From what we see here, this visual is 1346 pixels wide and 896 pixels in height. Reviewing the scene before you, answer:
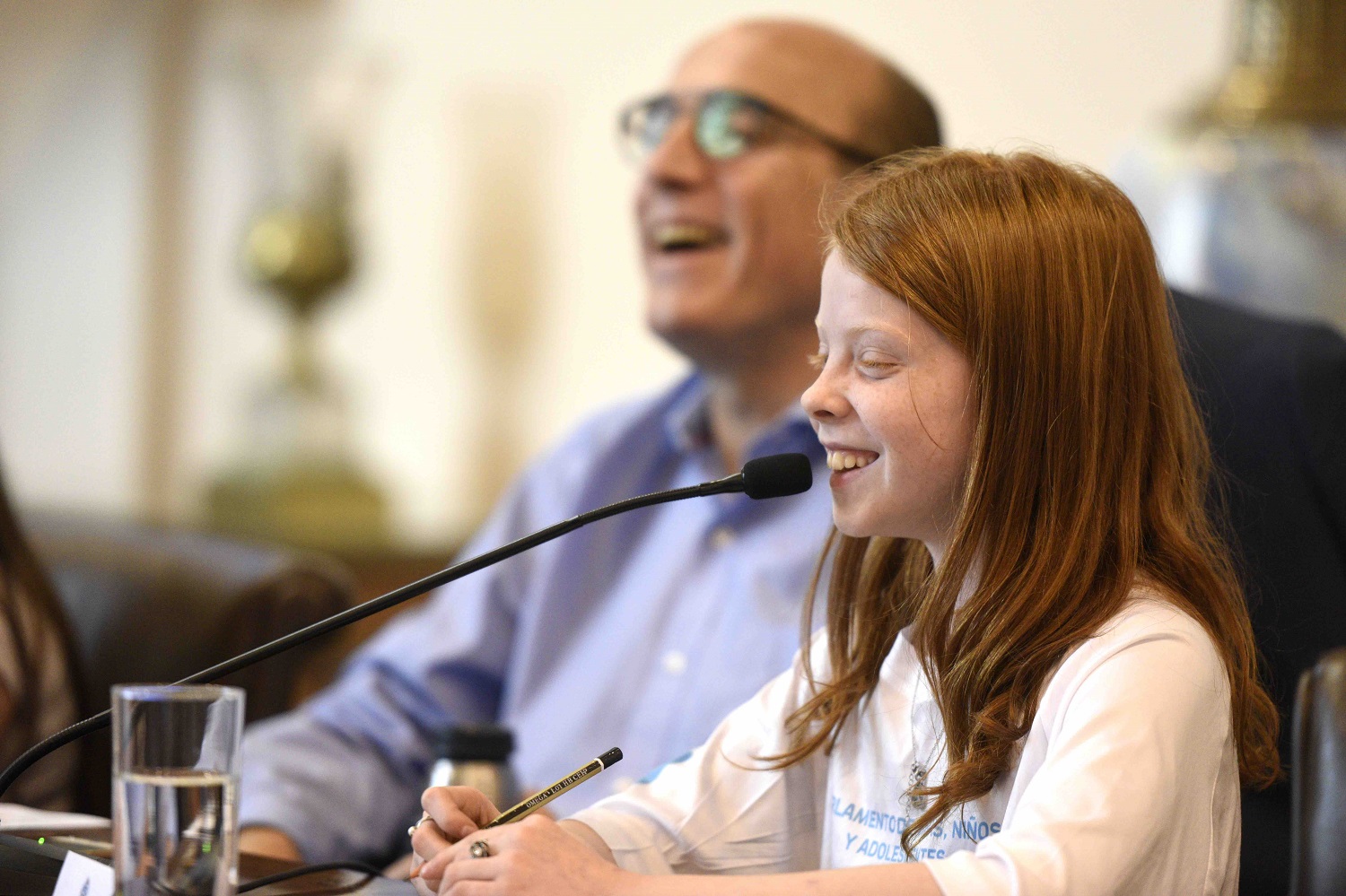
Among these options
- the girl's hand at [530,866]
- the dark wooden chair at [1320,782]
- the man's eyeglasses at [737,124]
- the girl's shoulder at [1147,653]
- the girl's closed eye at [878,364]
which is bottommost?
the girl's hand at [530,866]

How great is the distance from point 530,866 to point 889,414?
12.5 inches

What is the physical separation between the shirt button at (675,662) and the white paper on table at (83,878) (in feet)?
2.44

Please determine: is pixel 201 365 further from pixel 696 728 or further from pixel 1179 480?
pixel 1179 480

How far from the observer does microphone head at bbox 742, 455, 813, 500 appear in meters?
0.83

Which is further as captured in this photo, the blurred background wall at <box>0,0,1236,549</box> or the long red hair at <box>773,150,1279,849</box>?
the blurred background wall at <box>0,0,1236,549</box>

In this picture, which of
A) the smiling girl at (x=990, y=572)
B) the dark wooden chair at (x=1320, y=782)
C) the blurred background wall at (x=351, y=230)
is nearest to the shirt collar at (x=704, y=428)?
the smiling girl at (x=990, y=572)

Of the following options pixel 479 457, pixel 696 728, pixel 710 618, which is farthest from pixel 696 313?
pixel 479 457

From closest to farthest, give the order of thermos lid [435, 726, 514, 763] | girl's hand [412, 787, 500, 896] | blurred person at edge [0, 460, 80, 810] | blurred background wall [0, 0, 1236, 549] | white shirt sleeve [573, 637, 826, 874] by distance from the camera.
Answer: girl's hand [412, 787, 500, 896] < white shirt sleeve [573, 637, 826, 874] < thermos lid [435, 726, 514, 763] < blurred person at edge [0, 460, 80, 810] < blurred background wall [0, 0, 1236, 549]

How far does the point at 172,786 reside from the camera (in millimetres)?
651

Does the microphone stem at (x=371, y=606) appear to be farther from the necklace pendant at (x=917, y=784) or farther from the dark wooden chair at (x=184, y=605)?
the dark wooden chair at (x=184, y=605)

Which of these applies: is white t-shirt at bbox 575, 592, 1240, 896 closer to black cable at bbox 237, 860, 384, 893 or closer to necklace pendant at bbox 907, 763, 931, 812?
necklace pendant at bbox 907, 763, 931, 812

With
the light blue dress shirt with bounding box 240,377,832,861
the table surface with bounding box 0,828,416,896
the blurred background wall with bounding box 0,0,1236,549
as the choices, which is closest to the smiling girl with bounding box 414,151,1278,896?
the table surface with bounding box 0,828,416,896

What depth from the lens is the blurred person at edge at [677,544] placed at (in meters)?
1.45

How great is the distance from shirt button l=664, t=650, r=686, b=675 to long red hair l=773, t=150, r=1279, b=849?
25.4 inches
